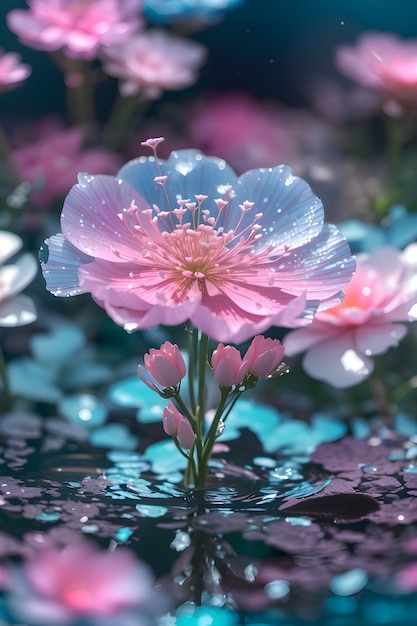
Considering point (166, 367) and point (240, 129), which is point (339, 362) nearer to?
point (166, 367)

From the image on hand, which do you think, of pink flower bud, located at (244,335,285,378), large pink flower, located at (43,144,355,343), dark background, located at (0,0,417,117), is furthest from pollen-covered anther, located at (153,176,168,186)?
dark background, located at (0,0,417,117)

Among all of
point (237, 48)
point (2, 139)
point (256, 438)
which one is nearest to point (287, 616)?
point (256, 438)

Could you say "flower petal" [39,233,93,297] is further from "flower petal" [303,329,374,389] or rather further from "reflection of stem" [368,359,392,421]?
"reflection of stem" [368,359,392,421]

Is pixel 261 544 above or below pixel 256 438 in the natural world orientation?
below

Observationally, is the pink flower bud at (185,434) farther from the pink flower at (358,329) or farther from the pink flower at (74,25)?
the pink flower at (74,25)

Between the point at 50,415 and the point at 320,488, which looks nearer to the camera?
the point at 320,488

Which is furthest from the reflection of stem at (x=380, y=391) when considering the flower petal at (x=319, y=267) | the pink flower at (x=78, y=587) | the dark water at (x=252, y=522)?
the pink flower at (x=78, y=587)

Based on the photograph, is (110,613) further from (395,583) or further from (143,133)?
(143,133)

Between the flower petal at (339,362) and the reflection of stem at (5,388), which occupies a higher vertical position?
the reflection of stem at (5,388)
